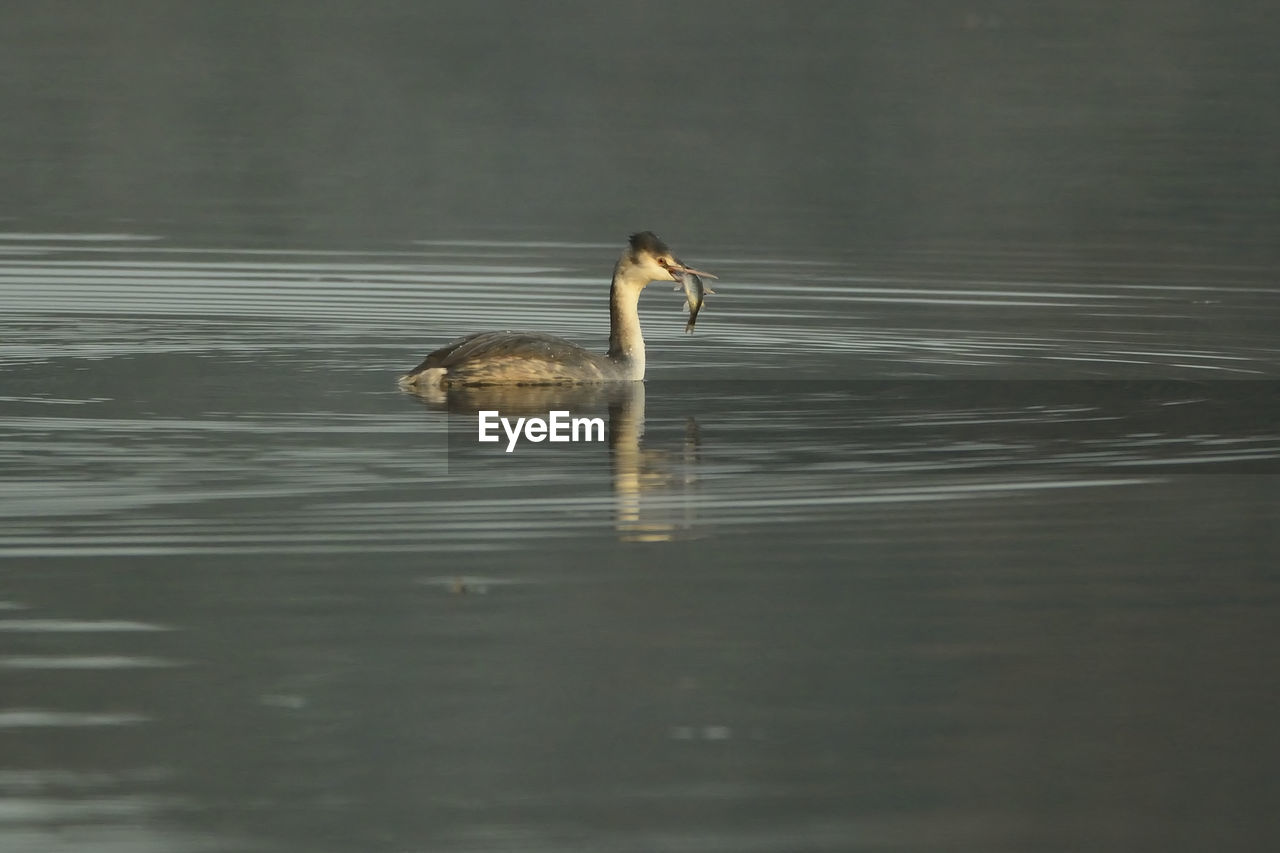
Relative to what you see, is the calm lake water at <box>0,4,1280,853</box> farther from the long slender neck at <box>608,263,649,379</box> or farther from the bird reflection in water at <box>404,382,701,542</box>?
the long slender neck at <box>608,263,649,379</box>

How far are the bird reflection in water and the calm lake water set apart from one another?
5cm

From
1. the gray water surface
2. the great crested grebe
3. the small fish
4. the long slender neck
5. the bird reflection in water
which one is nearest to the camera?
the gray water surface

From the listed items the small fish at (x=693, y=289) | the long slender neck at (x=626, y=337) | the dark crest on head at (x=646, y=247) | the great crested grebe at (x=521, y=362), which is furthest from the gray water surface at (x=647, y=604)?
the dark crest on head at (x=646, y=247)

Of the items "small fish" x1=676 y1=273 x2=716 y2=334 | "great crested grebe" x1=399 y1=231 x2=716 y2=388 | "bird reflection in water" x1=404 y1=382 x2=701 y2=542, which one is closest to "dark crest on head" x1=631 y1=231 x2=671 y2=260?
"small fish" x1=676 y1=273 x2=716 y2=334

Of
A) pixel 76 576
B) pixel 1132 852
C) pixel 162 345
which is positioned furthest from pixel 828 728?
pixel 162 345

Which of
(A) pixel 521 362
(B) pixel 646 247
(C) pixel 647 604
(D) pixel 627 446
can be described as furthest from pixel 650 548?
(B) pixel 646 247

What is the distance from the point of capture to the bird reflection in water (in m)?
11.8

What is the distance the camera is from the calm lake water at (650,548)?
769 cm

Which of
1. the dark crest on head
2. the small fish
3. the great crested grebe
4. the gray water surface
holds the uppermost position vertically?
the dark crest on head

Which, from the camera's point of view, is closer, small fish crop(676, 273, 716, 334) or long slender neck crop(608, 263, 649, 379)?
long slender neck crop(608, 263, 649, 379)

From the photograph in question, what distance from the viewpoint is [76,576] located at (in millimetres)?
10297

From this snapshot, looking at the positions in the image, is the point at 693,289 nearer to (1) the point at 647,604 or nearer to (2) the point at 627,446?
(2) the point at 627,446

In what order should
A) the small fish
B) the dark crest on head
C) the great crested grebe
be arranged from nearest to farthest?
the great crested grebe
the small fish
the dark crest on head

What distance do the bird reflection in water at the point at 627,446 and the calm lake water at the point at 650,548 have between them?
0.16 ft
